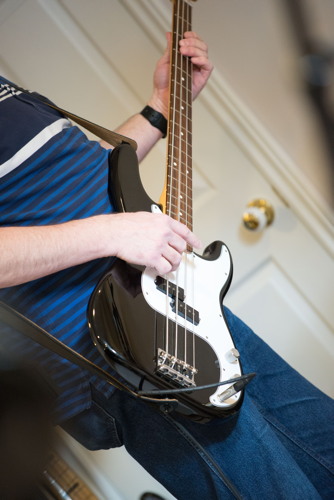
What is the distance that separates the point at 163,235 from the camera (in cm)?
74

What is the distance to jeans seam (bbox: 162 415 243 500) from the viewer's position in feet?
2.42

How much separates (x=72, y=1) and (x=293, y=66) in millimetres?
1240

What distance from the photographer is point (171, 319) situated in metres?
0.74

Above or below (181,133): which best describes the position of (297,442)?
below

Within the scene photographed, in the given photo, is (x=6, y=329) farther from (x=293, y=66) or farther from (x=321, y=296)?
(x=321, y=296)

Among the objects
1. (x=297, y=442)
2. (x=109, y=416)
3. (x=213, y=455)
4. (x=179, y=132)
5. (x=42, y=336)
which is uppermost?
(x=179, y=132)

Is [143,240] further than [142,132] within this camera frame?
No

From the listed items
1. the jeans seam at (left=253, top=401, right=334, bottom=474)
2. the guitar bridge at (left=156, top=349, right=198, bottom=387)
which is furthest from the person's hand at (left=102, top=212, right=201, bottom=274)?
the jeans seam at (left=253, top=401, right=334, bottom=474)

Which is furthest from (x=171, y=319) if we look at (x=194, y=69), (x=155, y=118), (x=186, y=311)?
(x=194, y=69)

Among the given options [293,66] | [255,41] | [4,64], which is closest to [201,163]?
[255,41]

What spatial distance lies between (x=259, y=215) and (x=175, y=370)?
0.85 meters

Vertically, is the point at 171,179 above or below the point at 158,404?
above

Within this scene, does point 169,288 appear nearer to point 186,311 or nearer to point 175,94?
point 186,311

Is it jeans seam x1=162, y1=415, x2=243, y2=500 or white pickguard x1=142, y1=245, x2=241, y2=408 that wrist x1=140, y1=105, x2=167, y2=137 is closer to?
white pickguard x1=142, y1=245, x2=241, y2=408
